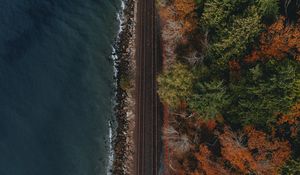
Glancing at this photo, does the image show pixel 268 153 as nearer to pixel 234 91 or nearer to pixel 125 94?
pixel 234 91

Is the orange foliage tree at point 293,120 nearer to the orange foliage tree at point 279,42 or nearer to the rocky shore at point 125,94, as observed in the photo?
the orange foliage tree at point 279,42

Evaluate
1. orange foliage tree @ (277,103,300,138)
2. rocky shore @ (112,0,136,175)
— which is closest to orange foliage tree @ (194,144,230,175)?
orange foliage tree @ (277,103,300,138)

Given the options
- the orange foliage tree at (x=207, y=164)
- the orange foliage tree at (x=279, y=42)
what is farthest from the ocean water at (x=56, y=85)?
the orange foliage tree at (x=279, y=42)

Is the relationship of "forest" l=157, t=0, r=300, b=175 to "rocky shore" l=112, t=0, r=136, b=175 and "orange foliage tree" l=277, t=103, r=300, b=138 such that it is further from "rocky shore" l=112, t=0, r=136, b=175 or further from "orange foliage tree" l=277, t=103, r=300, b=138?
"rocky shore" l=112, t=0, r=136, b=175

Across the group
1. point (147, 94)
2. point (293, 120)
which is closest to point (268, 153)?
point (293, 120)

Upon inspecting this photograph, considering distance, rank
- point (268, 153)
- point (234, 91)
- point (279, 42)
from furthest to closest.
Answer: point (234, 91) → point (279, 42) → point (268, 153)

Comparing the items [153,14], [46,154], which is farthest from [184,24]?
[46,154]
